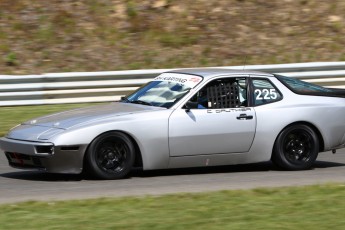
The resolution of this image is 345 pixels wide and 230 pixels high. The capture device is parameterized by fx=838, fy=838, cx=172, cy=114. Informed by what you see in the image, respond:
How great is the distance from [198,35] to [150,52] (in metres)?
1.45

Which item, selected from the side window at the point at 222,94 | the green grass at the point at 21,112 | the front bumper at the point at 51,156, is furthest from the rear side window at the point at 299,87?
the green grass at the point at 21,112

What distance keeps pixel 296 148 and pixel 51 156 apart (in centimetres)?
319

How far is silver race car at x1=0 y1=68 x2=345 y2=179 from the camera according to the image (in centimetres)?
926

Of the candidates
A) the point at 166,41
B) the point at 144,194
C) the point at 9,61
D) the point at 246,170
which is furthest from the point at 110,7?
the point at 144,194

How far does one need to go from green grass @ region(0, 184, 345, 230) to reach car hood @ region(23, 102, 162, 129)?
5.88ft

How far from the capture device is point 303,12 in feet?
71.8

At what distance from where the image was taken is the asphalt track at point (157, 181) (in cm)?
853

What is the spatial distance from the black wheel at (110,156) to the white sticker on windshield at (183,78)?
1163mm

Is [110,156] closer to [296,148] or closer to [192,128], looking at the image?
[192,128]

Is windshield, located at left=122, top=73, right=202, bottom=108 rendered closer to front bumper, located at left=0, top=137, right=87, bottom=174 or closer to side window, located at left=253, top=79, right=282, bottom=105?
side window, located at left=253, top=79, right=282, bottom=105

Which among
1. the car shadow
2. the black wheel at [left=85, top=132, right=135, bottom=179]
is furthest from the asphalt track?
the black wheel at [left=85, top=132, right=135, bottom=179]

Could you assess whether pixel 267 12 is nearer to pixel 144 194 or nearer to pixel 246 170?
pixel 246 170

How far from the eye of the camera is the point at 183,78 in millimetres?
10289

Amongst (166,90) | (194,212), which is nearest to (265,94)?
(166,90)
